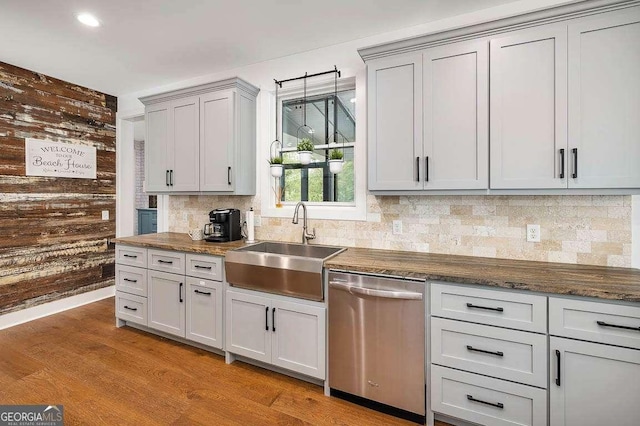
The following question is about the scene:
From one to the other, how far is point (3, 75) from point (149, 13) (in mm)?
2093

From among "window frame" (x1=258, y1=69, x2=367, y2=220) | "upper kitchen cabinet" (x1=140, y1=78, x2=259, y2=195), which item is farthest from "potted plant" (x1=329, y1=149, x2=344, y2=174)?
"upper kitchen cabinet" (x1=140, y1=78, x2=259, y2=195)

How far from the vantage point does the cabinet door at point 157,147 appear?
320 cm

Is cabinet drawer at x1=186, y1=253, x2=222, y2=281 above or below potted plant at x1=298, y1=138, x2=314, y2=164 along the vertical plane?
below

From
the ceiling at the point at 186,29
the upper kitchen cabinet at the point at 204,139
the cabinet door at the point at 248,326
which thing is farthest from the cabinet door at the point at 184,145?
the cabinet door at the point at 248,326

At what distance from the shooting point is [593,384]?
1.50 metres

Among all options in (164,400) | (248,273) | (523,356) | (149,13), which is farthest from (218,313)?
(149,13)

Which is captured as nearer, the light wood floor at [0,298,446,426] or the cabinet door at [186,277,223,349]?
the light wood floor at [0,298,446,426]

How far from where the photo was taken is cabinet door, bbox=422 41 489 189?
1.98 metres

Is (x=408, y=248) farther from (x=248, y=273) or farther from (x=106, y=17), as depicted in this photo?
(x=106, y=17)

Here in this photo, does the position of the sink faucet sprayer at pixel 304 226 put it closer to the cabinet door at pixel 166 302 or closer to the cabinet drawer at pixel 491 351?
the cabinet door at pixel 166 302

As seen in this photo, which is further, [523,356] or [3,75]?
[3,75]

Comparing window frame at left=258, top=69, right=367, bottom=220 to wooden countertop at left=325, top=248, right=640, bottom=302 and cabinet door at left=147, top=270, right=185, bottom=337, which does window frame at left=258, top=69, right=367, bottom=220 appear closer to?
wooden countertop at left=325, top=248, right=640, bottom=302

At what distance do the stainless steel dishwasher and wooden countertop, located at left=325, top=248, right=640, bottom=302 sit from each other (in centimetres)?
8

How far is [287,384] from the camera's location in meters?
2.24
